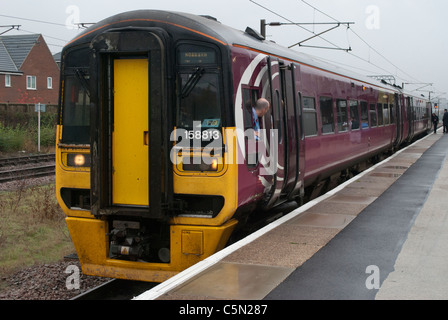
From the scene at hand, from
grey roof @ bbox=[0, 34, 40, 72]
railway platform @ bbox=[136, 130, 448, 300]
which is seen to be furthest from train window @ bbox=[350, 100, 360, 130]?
grey roof @ bbox=[0, 34, 40, 72]

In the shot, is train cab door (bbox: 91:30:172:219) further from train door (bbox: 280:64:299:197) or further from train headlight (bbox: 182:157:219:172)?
train door (bbox: 280:64:299:197)

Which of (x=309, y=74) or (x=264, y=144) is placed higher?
(x=309, y=74)

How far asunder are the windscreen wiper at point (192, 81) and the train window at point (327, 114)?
5124 millimetres

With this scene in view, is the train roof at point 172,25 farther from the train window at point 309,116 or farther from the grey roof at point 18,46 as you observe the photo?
the grey roof at point 18,46

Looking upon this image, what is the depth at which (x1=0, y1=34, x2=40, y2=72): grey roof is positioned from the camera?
46438 millimetres

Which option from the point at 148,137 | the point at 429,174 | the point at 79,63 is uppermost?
the point at 79,63

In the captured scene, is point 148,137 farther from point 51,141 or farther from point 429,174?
point 51,141

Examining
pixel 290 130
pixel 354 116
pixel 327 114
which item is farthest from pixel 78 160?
pixel 354 116

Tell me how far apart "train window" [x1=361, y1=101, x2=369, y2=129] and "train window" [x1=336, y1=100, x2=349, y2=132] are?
2.28 metres

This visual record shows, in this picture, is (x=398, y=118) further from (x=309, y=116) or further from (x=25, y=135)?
(x=25, y=135)

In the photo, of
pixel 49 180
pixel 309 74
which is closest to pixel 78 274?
pixel 309 74

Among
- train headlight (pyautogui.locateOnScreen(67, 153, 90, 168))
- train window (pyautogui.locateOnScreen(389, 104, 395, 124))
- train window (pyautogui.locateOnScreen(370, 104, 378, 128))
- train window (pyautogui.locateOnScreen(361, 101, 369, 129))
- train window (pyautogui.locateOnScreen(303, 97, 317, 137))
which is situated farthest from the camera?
train window (pyautogui.locateOnScreen(389, 104, 395, 124))
